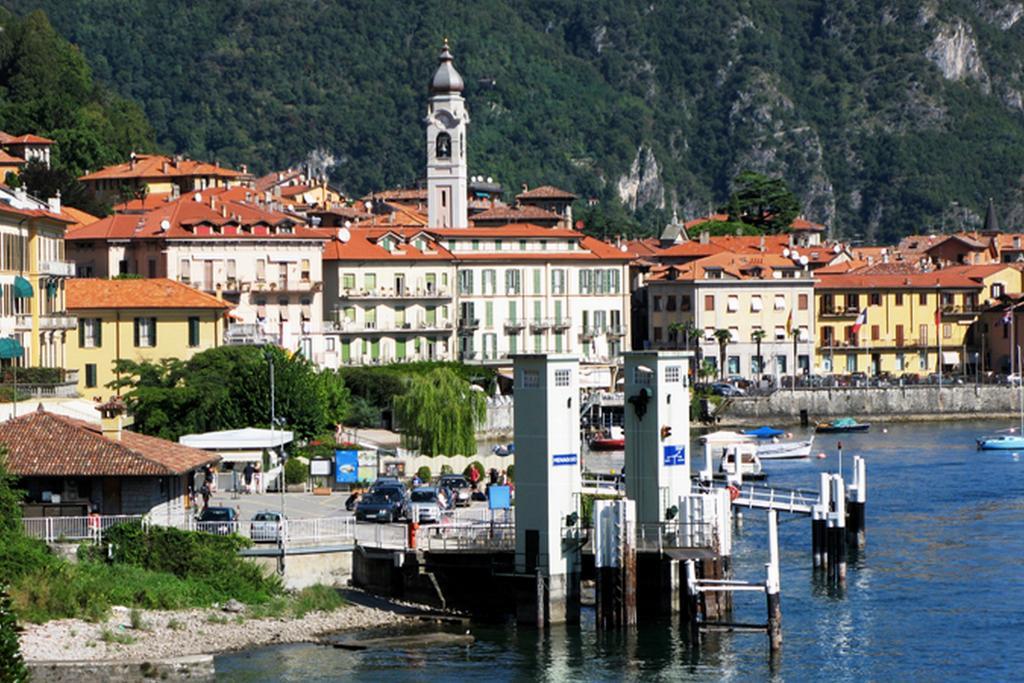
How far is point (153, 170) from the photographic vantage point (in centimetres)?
16438

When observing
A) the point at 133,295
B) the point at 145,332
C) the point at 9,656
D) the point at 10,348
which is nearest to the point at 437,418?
the point at 145,332

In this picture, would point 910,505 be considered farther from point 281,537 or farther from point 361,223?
point 361,223

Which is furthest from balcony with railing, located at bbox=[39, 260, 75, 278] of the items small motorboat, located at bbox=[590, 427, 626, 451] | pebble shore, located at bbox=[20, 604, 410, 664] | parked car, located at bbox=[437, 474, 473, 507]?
small motorboat, located at bbox=[590, 427, 626, 451]

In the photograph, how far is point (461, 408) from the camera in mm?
100000

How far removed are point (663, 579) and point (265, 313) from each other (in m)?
67.8

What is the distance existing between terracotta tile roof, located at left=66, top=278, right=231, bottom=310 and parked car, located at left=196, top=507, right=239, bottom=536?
3478 centimetres

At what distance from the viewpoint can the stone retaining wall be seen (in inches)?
5635

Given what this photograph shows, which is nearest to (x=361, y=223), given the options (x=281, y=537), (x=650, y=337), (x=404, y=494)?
(x=650, y=337)

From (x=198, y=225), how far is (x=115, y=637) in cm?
6919

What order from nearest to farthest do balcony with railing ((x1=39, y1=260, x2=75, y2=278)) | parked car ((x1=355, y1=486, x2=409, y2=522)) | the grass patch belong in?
the grass patch < parked car ((x1=355, y1=486, x2=409, y2=522)) < balcony with railing ((x1=39, y1=260, x2=75, y2=278))

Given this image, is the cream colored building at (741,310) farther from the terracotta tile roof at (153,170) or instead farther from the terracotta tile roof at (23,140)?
the terracotta tile roof at (23,140)

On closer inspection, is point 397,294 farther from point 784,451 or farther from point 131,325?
point 131,325

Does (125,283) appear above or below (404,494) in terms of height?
above

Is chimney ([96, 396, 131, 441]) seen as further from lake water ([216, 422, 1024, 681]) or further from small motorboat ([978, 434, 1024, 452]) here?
small motorboat ([978, 434, 1024, 452])
